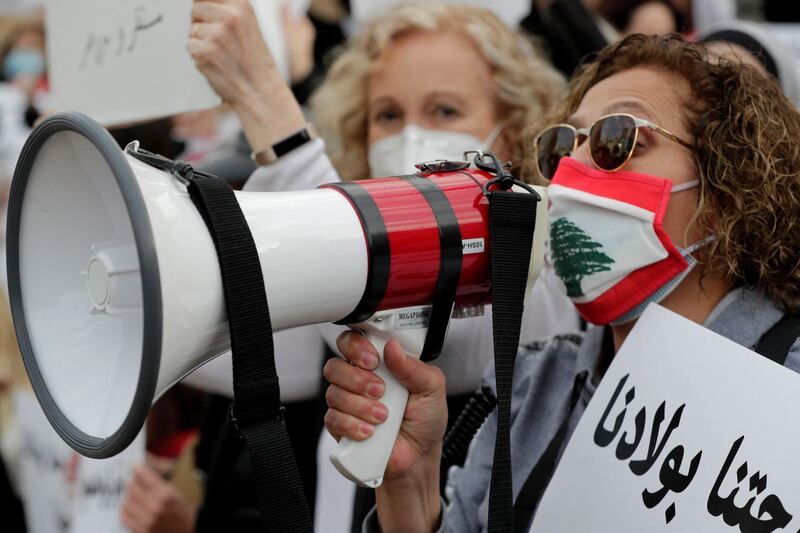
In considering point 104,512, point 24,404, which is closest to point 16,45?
point 24,404

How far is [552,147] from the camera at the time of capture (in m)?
1.81

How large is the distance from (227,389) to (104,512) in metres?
0.78

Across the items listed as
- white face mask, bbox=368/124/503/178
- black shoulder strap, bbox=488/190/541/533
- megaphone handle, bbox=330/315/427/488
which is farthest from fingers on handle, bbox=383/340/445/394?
white face mask, bbox=368/124/503/178

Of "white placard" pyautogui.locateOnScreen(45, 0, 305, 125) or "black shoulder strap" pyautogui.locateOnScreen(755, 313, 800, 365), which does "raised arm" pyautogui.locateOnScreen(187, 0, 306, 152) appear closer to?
"white placard" pyautogui.locateOnScreen(45, 0, 305, 125)

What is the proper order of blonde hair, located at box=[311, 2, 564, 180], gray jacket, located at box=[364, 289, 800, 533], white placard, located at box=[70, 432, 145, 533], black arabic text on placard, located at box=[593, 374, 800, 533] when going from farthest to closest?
white placard, located at box=[70, 432, 145, 533], blonde hair, located at box=[311, 2, 564, 180], gray jacket, located at box=[364, 289, 800, 533], black arabic text on placard, located at box=[593, 374, 800, 533]

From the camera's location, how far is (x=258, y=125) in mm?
1986

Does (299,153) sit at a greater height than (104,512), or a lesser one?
greater

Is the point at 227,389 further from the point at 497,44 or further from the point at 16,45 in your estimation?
the point at 16,45

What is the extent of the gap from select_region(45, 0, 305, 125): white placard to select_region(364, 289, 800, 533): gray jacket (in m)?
0.86

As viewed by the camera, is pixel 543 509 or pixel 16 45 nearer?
pixel 543 509

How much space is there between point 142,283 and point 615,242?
86 centimetres

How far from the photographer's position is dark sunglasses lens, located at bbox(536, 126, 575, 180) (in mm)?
1768

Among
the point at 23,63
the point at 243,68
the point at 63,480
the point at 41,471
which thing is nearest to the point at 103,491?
the point at 63,480

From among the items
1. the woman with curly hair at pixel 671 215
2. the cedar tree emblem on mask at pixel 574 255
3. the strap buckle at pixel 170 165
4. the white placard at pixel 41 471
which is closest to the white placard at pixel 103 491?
the white placard at pixel 41 471
